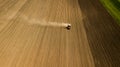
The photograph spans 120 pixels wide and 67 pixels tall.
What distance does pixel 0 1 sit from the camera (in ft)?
34.4

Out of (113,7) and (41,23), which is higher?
(41,23)

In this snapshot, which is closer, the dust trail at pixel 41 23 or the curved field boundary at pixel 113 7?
the dust trail at pixel 41 23

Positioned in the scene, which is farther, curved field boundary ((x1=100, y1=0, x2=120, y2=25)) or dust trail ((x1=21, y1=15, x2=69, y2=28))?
curved field boundary ((x1=100, y1=0, x2=120, y2=25))

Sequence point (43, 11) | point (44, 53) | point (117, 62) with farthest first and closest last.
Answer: point (43, 11)
point (117, 62)
point (44, 53)

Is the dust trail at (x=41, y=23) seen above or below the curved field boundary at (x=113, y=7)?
above

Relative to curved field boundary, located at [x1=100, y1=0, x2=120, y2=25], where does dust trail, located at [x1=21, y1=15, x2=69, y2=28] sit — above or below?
above

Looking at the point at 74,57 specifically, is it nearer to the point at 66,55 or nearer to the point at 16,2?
the point at 66,55

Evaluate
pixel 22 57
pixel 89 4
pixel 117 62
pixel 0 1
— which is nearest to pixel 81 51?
pixel 117 62

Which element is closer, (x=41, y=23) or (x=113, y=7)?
(x=41, y=23)

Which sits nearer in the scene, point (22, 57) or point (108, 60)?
point (22, 57)

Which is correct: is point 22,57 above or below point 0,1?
above

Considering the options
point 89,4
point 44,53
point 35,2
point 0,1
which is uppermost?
point 44,53

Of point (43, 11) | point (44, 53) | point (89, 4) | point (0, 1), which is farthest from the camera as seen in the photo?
point (89, 4)

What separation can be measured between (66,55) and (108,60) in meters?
1.60
